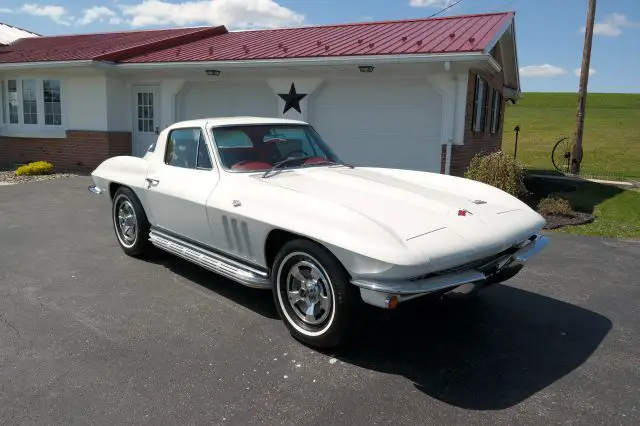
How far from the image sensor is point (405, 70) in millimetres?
10695

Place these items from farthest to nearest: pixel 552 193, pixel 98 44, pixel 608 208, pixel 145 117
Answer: pixel 98 44
pixel 145 117
pixel 552 193
pixel 608 208

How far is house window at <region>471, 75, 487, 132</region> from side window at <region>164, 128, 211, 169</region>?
25.9 ft

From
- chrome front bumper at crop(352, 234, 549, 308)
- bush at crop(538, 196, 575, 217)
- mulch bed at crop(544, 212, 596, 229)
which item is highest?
chrome front bumper at crop(352, 234, 549, 308)

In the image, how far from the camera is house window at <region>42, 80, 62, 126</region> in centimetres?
1462

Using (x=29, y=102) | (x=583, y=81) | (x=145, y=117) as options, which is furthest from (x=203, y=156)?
(x=583, y=81)

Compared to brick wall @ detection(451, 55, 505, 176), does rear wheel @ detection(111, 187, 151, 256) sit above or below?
below

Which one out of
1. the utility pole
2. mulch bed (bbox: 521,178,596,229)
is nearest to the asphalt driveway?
mulch bed (bbox: 521,178,596,229)

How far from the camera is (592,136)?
109 ft

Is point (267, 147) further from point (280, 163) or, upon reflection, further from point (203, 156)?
point (203, 156)

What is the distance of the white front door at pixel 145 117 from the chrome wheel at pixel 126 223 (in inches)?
354

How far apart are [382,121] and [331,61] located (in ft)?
5.73

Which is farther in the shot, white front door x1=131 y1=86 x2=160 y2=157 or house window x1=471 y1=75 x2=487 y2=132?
white front door x1=131 y1=86 x2=160 y2=157

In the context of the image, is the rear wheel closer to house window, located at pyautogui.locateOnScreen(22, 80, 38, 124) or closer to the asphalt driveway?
the asphalt driveway

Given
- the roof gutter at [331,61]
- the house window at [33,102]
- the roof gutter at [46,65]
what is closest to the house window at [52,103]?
the house window at [33,102]
